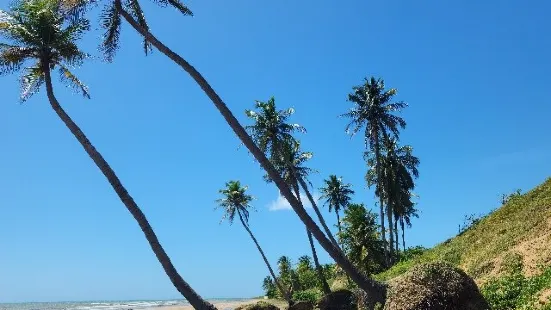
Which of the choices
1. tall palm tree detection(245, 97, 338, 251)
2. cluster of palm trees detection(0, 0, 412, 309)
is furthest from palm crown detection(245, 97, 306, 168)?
cluster of palm trees detection(0, 0, 412, 309)

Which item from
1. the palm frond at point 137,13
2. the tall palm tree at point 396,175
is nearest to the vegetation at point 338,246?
the palm frond at point 137,13

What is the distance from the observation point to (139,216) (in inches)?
608

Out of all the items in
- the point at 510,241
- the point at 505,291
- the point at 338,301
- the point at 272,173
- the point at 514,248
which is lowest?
the point at 505,291

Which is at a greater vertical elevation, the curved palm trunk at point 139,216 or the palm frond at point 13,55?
the palm frond at point 13,55

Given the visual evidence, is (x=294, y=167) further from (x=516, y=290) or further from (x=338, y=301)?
(x=516, y=290)

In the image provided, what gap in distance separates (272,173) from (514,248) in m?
13.5

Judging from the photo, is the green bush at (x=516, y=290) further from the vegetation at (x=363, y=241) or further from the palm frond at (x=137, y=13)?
the vegetation at (x=363, y=241)

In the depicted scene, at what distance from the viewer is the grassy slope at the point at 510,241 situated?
21.0 m

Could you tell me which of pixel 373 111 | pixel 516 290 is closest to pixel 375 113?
pixel 373 111

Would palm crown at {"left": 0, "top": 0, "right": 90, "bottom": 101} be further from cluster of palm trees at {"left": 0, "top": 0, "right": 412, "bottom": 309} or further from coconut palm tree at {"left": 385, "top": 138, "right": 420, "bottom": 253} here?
coconut palm tree at {"left": 385, "top": 138, "right": 420, "bottom": 253}

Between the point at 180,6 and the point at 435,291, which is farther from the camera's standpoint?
the point at 180,6

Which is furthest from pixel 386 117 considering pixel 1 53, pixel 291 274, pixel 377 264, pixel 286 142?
pixel 291 274

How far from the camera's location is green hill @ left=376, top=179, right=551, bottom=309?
734 inches

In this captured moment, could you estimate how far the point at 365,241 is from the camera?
164ft
